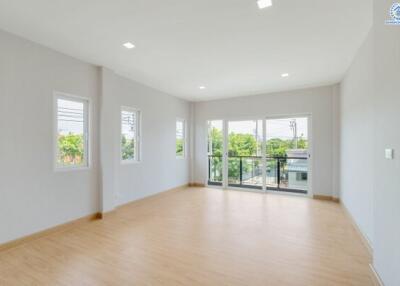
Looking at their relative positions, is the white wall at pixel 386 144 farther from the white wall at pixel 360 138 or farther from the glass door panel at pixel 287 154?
the glass door panel at pixel 287 154

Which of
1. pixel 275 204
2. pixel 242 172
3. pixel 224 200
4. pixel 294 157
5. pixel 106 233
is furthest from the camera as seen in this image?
pixel 242 172

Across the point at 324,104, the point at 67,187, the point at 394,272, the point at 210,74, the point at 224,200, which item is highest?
the point at 210,74

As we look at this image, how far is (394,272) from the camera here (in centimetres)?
167

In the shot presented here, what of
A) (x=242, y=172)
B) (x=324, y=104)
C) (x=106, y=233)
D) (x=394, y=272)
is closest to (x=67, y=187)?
(x=106, y=233)

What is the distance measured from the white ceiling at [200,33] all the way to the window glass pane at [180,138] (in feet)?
8.14

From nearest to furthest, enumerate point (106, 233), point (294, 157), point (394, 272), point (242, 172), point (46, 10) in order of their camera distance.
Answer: point (394, 272), point (46, 10), point (106, 233), point (294, 157), point (242, 172)

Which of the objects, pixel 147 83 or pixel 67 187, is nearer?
pixel 67 187

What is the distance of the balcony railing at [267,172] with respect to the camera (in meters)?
5.69

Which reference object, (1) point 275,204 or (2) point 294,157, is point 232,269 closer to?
(1) point 275,204

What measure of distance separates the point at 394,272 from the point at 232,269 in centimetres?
137

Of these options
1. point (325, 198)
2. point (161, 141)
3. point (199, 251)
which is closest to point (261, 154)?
point (325, 198)

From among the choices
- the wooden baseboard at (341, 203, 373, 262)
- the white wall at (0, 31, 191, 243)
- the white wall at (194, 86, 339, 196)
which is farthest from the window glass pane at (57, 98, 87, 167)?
the wooden baseboard at (341, 203, 373, 262)

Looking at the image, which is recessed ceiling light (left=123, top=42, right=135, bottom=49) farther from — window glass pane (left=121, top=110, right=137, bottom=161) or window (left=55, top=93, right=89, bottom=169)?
window glass pane (left=121, top=110, right=137, bottom=161)

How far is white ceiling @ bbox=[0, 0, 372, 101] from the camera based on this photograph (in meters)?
2.21
